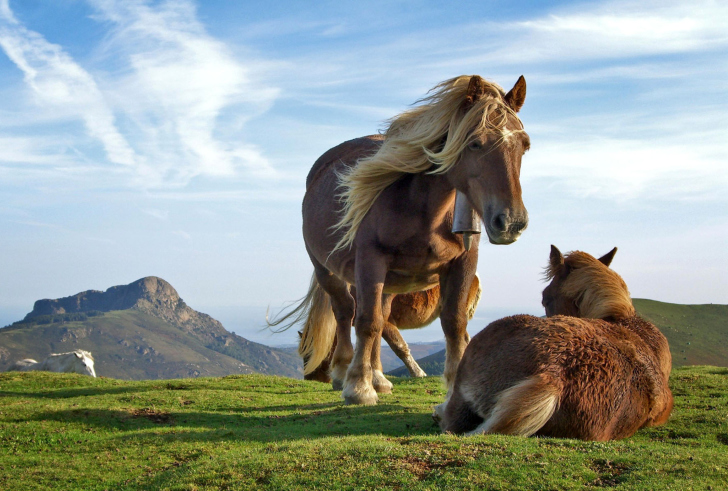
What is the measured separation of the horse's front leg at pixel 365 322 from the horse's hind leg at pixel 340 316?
81.5 inches

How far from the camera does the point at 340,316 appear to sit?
10.5m

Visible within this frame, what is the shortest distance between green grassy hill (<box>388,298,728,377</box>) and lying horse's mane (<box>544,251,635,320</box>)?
16.3 metres

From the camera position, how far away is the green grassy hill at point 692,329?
80.9 ft

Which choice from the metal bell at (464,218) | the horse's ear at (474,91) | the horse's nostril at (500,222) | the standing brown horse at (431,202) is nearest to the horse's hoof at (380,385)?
the standing brown horse at (431,202)

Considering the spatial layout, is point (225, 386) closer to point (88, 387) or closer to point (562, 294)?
point (88, 387)

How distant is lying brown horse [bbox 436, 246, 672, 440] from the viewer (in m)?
5.41

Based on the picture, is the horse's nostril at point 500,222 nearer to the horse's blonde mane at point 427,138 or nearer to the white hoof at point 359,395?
the horse's blonde mane at point 427,138

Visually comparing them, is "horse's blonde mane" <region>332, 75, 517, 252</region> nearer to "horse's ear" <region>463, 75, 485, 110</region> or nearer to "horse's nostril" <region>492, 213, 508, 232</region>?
"horse's ear" <region>463, 75, 485, 110</region>

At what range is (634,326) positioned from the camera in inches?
277

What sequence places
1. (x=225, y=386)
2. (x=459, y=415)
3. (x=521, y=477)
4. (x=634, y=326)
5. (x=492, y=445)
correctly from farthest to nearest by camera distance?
(x=225, y=386)
(x=634, y=326)
(x=459, y=415)
(x=492, y=445)
(x=521, y=477)

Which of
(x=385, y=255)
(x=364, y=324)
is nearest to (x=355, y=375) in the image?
(x=364, y=324)

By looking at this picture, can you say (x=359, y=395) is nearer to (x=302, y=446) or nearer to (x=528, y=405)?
(x=302, y=446)

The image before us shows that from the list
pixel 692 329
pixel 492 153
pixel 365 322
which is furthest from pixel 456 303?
pixel 692 329

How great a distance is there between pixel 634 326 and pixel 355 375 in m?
3.53
